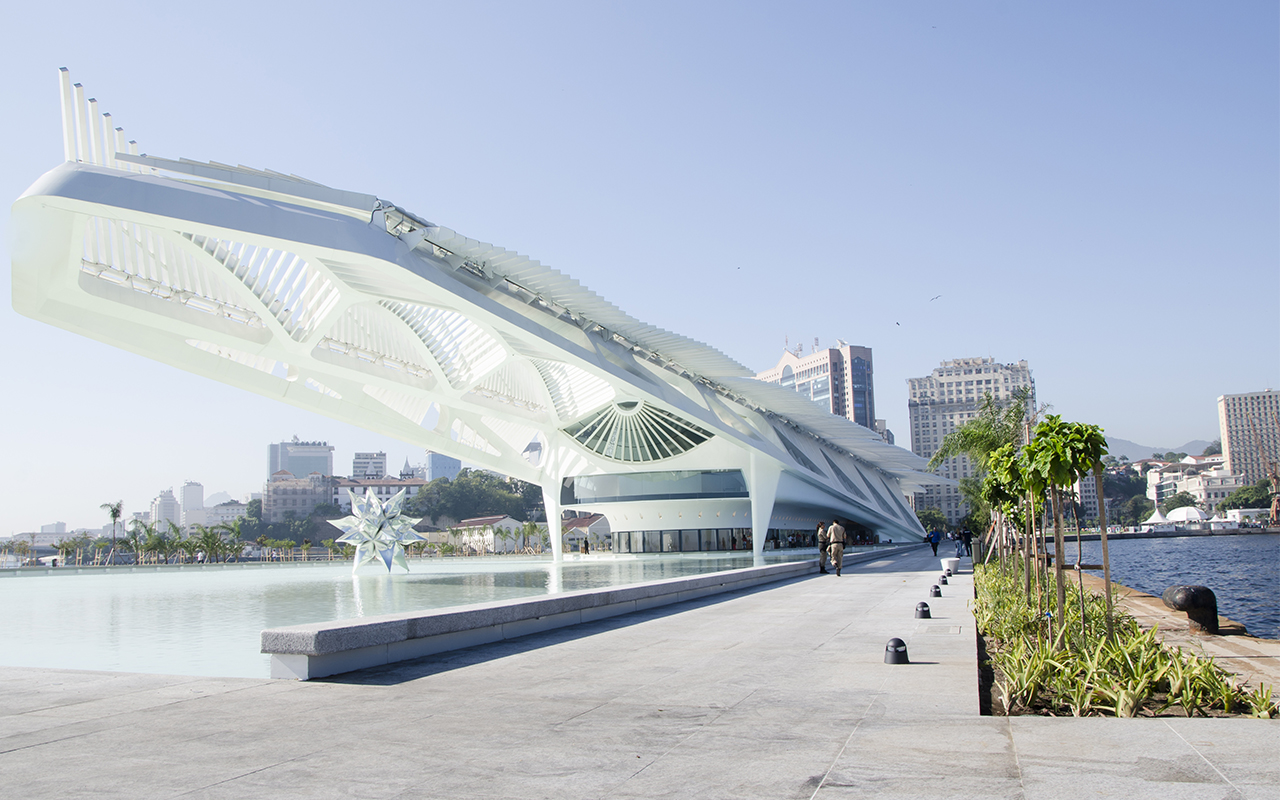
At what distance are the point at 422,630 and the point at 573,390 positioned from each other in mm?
36616

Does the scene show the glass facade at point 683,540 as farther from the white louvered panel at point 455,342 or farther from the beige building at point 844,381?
the beige building at point 844,381

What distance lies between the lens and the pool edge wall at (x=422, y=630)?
6258mm

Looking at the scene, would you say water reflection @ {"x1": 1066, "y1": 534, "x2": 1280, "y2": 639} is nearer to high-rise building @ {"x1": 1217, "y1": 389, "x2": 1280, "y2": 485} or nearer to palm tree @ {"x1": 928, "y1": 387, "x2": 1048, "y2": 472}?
palm tree @ {"x1": 928, "y1": 387, "x2": 1048, "y2": 472}

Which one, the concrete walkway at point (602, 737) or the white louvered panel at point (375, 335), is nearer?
the concrete walkway at point (602, 737)

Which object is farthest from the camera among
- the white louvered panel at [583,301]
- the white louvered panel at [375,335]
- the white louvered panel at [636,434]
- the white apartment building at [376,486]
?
the white apartment building at [376,486]

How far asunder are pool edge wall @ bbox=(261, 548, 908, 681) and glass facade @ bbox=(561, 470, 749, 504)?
123 ft

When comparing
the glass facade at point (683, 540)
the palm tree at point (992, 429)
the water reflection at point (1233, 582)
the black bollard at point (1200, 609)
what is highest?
the palm tree at point (992, 429)

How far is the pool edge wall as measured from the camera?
6.26 metres

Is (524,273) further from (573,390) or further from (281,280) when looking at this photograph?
(573,390)

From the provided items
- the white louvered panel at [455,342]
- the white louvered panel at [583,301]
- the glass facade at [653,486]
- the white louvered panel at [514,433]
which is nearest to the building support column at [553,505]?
the glass facade at [653,486]

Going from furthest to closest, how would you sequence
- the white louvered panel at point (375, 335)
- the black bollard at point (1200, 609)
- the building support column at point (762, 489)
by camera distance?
the building support column at point (762, 489) < the white louvered panel at point (375, 335) < the black bollard at point (1200, 609)

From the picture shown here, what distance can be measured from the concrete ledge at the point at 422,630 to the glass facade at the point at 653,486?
37561 millimetres

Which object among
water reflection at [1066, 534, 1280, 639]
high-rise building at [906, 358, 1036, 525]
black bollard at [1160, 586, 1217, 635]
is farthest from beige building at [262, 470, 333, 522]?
black bollard at [1160, 586, 1217, 635]

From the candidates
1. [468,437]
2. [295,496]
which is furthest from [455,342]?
[295,496]
